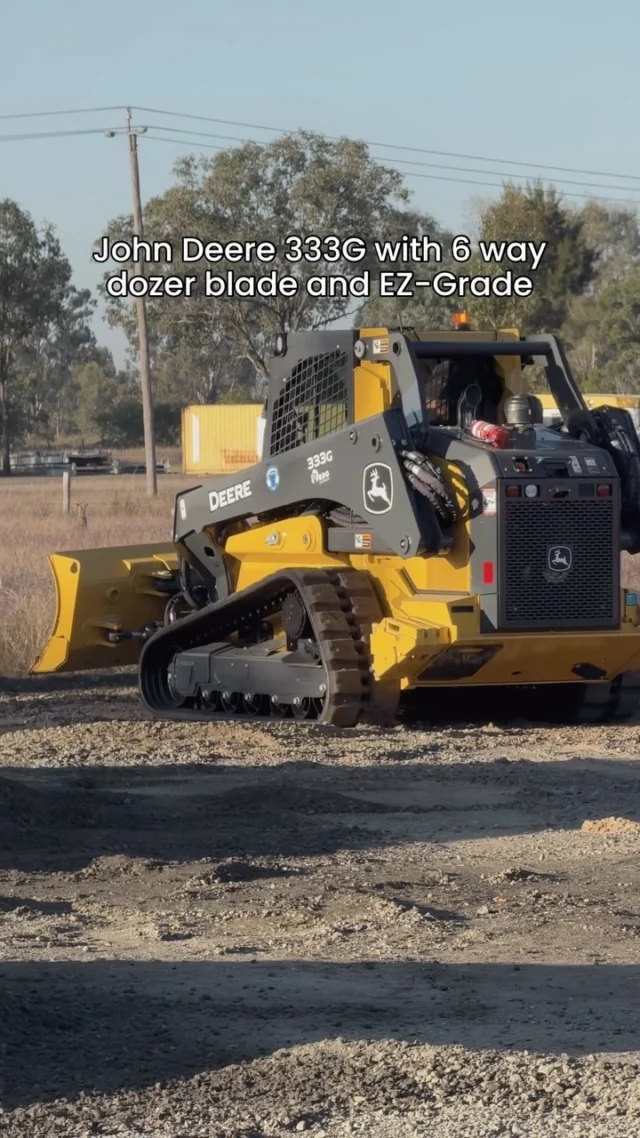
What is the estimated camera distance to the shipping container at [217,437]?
67.2m

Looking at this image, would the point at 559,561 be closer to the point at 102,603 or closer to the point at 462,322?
the point at 462,322

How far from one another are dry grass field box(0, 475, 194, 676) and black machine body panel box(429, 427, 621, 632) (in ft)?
18.6

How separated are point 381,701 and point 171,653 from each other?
2.52 m

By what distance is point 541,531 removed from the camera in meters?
11.9

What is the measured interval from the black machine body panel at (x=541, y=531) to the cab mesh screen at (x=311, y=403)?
2.95 ft

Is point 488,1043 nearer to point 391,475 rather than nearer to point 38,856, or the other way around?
point 38,856

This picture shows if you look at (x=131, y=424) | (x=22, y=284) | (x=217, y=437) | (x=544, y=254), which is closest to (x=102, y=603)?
(x=544, y=254)

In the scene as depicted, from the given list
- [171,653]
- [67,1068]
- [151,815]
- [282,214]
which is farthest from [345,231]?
[67,1068]

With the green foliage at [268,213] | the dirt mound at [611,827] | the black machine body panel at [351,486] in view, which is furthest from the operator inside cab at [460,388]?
the green foliage at [268,213]

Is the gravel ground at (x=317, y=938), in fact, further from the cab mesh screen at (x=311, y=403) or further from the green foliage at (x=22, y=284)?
the green foliage at (x=22, y=284)

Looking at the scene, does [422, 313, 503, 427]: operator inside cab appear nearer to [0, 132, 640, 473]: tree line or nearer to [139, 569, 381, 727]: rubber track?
[139, 569, 381, 727]: rubber track

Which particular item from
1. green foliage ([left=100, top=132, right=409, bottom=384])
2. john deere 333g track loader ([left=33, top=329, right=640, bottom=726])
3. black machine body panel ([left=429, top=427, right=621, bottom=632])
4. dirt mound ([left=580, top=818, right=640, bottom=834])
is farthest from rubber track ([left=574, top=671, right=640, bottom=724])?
green foliage ([left=100, top=132, right=409, bottom=384])

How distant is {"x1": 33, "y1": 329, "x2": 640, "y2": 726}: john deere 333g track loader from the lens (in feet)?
39.1

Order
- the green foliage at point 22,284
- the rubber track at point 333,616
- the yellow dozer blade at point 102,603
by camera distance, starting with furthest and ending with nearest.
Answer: the green foliage at point 22,284 → the yellow dozer blade at point 102,603 → the rubber track at point 333,616
